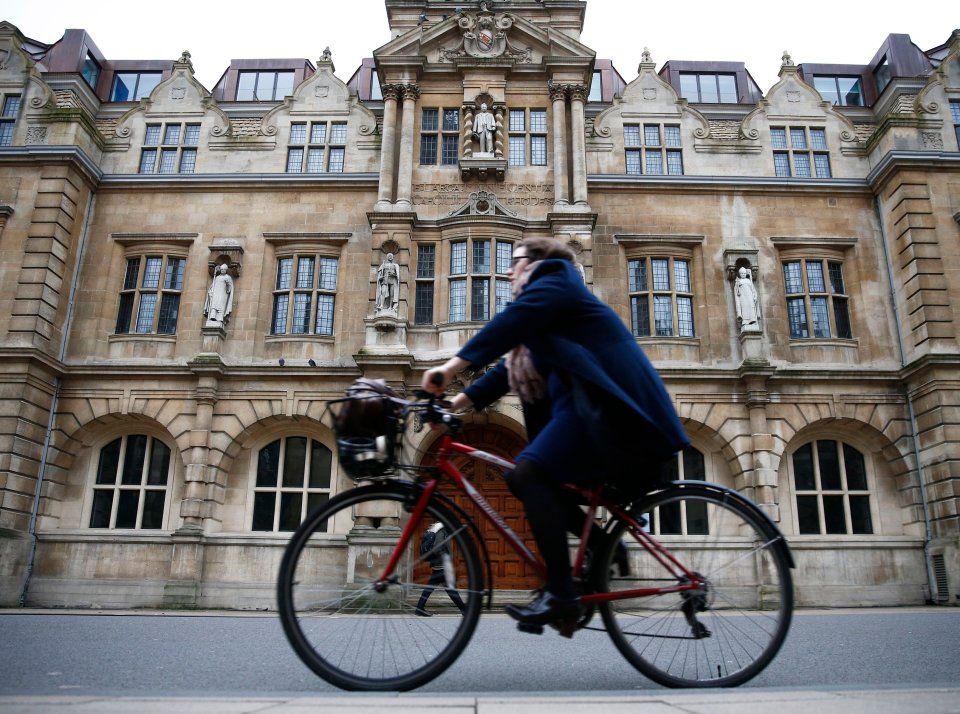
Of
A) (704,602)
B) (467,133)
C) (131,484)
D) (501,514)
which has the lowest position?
(704,602)

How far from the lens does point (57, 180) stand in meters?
16.2

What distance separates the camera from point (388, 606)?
3254 millimetres

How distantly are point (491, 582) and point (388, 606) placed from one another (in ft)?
1.62

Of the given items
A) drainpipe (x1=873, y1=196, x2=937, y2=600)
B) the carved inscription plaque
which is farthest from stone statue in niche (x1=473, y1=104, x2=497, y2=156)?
drainpipe (x1=873, y1=196, x2=937, y2=600)

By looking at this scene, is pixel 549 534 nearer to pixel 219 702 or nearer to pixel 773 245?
pixel 219 702

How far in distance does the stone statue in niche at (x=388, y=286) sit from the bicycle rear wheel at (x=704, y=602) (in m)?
12.4

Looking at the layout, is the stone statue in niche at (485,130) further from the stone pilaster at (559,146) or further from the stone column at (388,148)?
the stone column at (388,148)

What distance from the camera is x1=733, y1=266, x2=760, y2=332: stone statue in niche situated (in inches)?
611

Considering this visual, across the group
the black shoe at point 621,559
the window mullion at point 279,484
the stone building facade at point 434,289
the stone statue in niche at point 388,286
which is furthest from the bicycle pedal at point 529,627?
the window mullion at point 279,484

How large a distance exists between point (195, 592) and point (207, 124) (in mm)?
11432

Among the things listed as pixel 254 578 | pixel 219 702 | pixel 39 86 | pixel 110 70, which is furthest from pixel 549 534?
pixel 110 70

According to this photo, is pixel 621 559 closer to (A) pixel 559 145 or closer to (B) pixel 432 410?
(B) pixel 432 410

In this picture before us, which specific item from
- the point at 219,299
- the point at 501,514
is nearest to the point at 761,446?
the point at 501,514

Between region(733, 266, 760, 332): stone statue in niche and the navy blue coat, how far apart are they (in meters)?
13.3
